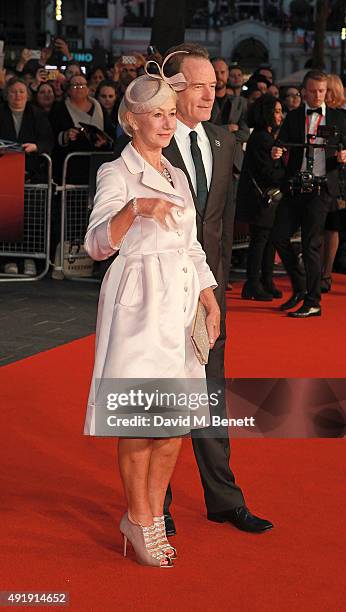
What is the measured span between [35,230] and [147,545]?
9359mm

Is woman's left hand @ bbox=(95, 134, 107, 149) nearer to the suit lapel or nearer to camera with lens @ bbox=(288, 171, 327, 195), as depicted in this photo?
camera with lens @ bbox=(288, 171, 327, 195)

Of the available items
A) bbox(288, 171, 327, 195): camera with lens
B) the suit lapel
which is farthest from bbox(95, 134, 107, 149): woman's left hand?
the suit lapel

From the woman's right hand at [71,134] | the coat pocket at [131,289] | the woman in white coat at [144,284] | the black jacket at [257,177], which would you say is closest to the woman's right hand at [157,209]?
the woman in white coat at [144,284]

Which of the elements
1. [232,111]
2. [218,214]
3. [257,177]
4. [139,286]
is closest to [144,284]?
[139,286]

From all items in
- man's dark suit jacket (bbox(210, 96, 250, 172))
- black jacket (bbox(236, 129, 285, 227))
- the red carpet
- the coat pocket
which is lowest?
the red carpet

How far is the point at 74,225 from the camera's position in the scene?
47.0 ft

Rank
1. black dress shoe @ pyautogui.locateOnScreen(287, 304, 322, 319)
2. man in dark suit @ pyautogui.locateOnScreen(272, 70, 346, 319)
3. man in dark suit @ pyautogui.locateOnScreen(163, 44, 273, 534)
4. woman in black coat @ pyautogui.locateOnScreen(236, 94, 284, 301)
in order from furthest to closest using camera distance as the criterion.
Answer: woman in black coat @ pyautogui.locateOnScreen(236, 94, 284, 301) → black dress shoe @ pyautogui.locateOnScreen(287, 304, 322, 319) → man in dark suit @ pyautogui.locateOnScreen(272, 70, 346, 319) → man in dark suit @ pyautogui.locateOnScreen(163, 44, 273, 534)

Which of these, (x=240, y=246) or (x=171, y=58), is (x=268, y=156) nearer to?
(x=240, y=246)

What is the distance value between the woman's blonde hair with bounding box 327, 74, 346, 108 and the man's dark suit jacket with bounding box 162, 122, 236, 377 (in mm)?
6548

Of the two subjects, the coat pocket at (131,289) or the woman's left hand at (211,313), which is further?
the woman's left hand at (211,313)

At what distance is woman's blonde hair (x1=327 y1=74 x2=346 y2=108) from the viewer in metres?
12.2

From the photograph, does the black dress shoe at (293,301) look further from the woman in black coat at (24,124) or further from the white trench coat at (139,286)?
the white trench coat at (139,286)

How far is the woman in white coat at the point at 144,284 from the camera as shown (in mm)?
4984

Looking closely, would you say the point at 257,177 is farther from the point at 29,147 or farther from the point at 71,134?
the point at 29,147
